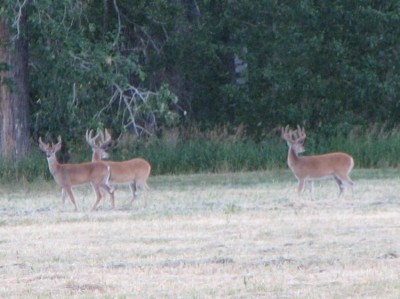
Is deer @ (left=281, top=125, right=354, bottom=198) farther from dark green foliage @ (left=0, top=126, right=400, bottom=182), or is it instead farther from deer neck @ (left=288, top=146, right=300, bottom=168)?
dark green foliage @ (left=0, top=126, right=400, bottom=182)

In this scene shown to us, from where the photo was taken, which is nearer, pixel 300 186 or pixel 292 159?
pixel 300 186

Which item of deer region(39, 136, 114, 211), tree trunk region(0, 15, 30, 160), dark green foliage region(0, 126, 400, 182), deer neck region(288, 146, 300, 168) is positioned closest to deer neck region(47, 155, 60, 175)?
deer region(39, 136, 114, 211)

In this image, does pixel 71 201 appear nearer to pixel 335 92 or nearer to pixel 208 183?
pixel 208 183

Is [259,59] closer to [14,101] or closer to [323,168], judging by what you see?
[14,101]

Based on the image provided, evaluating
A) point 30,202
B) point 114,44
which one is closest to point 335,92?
point 114,44

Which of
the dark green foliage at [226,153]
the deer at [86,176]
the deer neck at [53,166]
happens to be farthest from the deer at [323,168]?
the dark green foliage at [226,153]

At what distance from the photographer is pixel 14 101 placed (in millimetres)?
27297

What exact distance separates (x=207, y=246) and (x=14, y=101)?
14.4 metres

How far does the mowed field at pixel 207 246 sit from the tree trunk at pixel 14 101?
17.7ft

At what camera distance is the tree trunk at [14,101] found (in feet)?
88.0

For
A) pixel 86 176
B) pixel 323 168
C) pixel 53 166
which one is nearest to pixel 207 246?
pixel 86 176

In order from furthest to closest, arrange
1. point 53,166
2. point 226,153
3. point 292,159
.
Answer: point 226,153 < point 292,159 < point 53,166

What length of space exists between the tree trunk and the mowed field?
5394 millimetres

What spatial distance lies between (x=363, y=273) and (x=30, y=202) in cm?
1000
